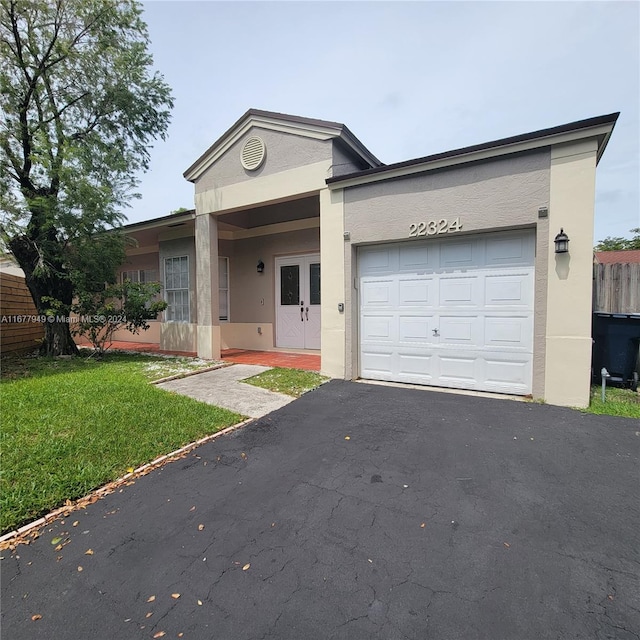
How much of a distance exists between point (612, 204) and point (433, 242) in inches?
979

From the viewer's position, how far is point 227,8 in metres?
6.26

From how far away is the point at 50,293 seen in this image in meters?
8.25

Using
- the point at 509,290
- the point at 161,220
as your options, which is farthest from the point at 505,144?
the point at 161,220

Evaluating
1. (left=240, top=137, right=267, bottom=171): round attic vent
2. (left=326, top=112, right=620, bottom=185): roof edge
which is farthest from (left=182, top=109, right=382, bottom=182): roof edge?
(left=326, top=112, right=620, bottom=185): roof edge

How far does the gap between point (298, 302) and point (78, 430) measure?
6.02 metres

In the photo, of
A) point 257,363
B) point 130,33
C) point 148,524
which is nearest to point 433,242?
point 257,363

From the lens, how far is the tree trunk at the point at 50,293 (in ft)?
25.6

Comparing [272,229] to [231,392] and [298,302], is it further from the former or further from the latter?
[231,392]

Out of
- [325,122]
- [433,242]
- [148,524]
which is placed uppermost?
[325,122]

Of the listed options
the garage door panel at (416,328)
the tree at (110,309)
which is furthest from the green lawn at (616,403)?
the tree at (110,309)

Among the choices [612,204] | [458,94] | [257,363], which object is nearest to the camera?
[458,94]

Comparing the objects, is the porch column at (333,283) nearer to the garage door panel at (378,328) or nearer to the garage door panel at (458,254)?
the garage door panel at (378,328)

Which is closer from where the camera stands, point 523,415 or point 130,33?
point 523,415

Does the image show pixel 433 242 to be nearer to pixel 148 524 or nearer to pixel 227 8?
pixel 148 524
